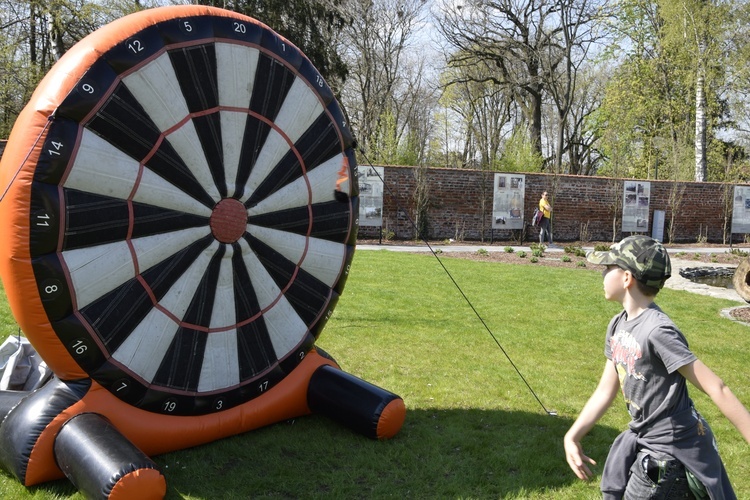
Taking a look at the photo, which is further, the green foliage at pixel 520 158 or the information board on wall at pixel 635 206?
the green foliage at pixel 520 158

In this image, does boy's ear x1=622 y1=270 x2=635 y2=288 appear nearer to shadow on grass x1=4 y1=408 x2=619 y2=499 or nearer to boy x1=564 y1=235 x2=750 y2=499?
boy x1=564 y1=235 x2=750 y2=499

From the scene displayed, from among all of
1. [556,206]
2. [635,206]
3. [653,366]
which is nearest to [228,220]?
[653,366]

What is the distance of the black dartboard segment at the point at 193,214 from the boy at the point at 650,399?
2421 mm

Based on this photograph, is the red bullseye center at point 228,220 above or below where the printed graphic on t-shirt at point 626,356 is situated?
above

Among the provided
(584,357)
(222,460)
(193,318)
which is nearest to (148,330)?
Result: (193,318)

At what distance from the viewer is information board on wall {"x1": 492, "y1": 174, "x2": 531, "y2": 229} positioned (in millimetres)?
22641

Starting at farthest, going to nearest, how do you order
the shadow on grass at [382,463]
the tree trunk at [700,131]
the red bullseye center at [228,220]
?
the tree trunk at [700,131], the red bullseye center at [228,220], the shadow on grass at [382,463]

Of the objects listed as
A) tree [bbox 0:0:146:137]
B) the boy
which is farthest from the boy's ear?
tree [bbox 0:0:146:137]

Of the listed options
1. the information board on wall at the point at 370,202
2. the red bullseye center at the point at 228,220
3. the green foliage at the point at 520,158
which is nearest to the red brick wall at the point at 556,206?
the information board on wall at the point at 370,202

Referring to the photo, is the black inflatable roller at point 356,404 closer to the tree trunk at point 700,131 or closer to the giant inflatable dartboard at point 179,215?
the giant inflatable dartboard at point 179,215

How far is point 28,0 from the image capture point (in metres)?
21.8

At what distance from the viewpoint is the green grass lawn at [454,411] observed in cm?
404

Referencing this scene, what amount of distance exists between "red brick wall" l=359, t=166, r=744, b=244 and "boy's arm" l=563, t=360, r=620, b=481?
1743cm

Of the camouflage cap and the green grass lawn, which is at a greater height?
the camouflage cap
